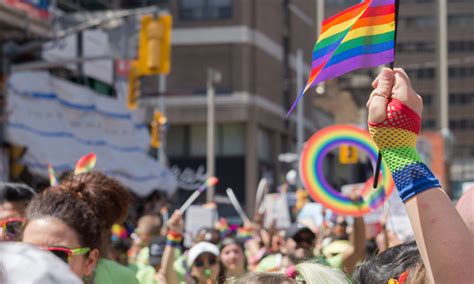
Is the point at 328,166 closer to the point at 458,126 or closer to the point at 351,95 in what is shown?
the point at 351,95

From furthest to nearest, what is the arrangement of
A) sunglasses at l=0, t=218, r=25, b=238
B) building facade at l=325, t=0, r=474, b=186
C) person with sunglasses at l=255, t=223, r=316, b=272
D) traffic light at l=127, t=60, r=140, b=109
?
building facade at l=325, t=0, r=474, b=186 < traffic light at l=127, t=60, r=140, b=109 < person with sunglasses at l=255, t=223, r=316, b=272 < sunglasses at l=0, t=218, r=25, b=238

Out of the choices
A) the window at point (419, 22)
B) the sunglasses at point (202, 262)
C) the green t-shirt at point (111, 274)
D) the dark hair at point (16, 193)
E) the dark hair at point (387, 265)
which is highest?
the window at point (419, 22)

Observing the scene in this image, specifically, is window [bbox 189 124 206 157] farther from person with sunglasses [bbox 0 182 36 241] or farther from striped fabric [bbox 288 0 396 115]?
striped fabric [bbox 288 0 396 115]

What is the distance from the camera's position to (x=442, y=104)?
102 metres

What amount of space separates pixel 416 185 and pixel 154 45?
15523mm

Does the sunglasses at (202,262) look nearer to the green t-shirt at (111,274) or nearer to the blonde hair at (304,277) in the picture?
the green t-shirt at (111,274)

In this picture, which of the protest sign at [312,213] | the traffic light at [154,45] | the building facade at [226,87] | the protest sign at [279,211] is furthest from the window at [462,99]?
the protest sign at [312,213]

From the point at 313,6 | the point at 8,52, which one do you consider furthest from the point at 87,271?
the point at 313,6

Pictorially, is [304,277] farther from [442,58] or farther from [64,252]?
[442,58]

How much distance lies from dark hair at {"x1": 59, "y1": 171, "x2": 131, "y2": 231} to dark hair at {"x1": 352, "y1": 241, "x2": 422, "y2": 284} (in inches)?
45.0

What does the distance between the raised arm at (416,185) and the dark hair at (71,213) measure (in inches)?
59.8

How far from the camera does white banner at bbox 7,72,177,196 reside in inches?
821

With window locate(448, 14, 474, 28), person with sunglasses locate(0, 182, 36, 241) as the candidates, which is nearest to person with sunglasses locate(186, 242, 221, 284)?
person with sunglasses locate(0, 182, 36, 241)

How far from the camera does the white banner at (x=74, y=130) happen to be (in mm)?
20859
